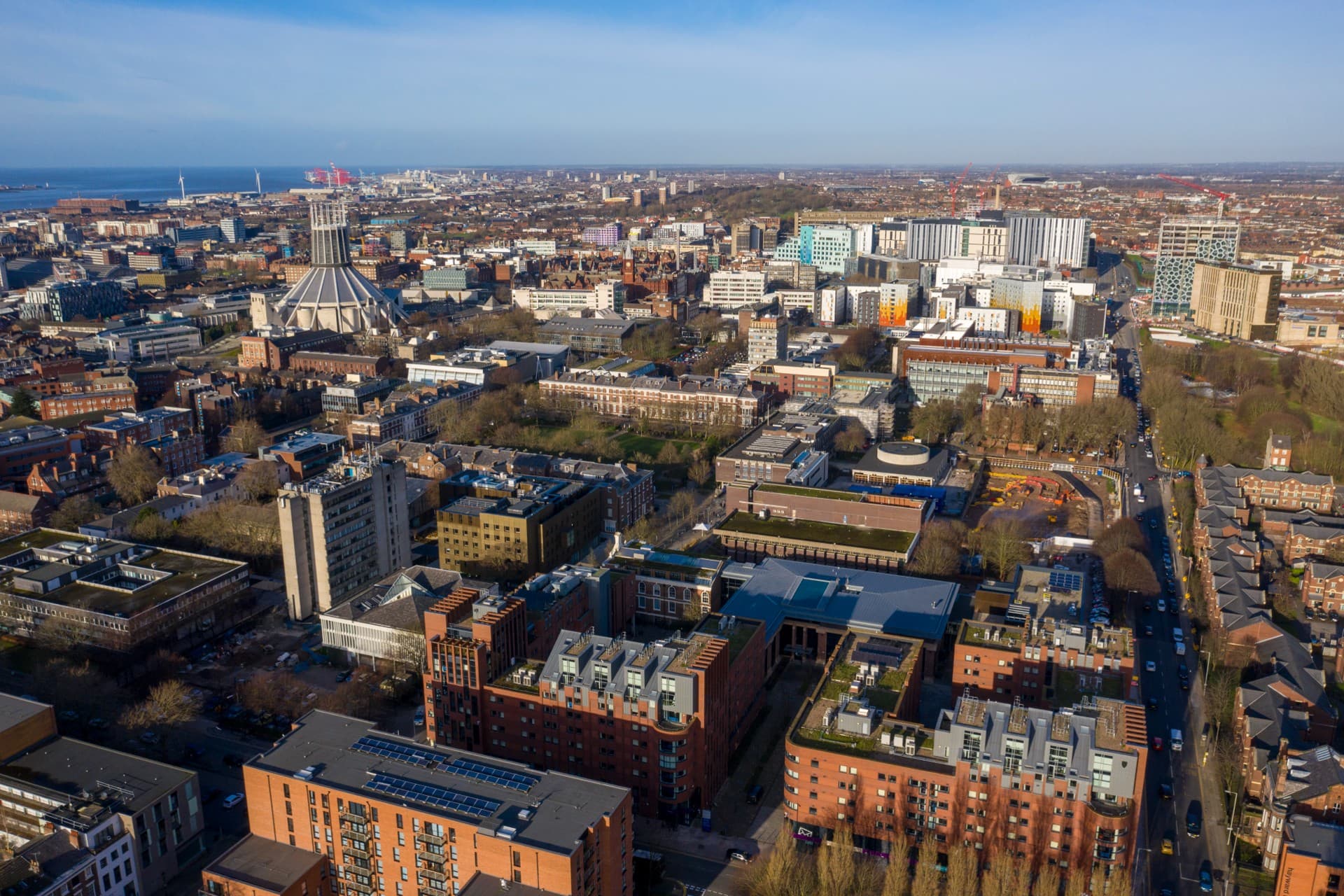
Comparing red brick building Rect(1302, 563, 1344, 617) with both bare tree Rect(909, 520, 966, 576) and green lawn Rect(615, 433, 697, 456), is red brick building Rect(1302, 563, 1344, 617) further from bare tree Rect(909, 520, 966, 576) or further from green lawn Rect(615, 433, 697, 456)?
green lawn Rect(615, 433, 697, 456)

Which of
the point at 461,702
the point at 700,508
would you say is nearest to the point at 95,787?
the point at 461,702

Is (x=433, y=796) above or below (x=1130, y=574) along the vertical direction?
above

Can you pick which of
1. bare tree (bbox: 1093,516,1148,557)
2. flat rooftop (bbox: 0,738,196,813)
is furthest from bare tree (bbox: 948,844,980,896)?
bare tree (bbox: 1093,516,1148,557)

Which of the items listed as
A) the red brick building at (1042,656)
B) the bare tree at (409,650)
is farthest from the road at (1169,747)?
the bare tree at (409,650)

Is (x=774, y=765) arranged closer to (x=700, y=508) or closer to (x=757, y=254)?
(x=700, y=508)

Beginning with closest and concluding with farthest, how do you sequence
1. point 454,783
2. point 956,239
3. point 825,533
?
point 454,783 < point 825,533 < point 956,239

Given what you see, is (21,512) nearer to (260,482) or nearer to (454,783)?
(260,482)

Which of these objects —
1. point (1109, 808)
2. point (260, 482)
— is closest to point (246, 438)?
point (260, 482)

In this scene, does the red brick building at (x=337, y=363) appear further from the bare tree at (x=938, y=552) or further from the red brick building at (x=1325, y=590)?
the red brick building at (x=1325, y=590)
